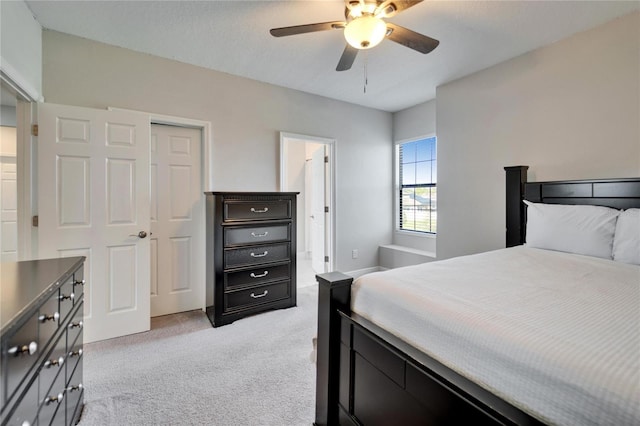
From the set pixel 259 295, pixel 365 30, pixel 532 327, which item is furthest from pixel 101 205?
pixel 532 327

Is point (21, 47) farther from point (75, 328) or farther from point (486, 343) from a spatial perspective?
point (486, 343)

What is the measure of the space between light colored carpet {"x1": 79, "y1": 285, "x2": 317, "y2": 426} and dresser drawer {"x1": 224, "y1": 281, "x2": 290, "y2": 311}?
0.60 ft

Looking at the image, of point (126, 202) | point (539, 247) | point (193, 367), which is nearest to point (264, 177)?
point (126, 202)

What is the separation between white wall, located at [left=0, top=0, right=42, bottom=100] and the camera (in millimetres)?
1834

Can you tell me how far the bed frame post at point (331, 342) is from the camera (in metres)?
1.40

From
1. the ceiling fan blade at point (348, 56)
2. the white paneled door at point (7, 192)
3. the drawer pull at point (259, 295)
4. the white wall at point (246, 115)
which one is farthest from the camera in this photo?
the white paneled door at point (7, 192)

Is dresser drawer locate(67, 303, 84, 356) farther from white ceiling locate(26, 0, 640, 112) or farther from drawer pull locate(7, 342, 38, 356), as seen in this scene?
white ceiling locate(26, 0, 640, 112)

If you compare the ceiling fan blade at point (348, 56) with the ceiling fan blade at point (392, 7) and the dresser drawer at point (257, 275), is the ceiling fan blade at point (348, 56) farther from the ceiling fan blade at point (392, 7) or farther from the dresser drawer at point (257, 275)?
the dresser drawer at point (257, 275)

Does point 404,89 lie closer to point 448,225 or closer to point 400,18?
point 400,18

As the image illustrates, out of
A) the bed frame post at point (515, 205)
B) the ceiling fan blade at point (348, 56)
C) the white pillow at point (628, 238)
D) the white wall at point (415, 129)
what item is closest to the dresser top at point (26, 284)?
the ceiling fan blade at point (348, 56)

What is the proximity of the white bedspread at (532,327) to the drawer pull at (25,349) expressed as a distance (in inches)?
47.4

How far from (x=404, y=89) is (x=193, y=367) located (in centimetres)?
376

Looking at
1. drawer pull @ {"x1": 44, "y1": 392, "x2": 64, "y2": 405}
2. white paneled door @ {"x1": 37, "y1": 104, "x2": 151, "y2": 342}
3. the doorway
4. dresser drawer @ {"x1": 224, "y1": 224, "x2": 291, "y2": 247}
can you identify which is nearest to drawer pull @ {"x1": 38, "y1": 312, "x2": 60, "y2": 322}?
drawer pull @ {"x1": 44, "y1": 392, "x2": 64, "y2": 405}

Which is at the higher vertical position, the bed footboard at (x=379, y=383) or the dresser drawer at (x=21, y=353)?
the dresser drawer at (x=21, y=353)
